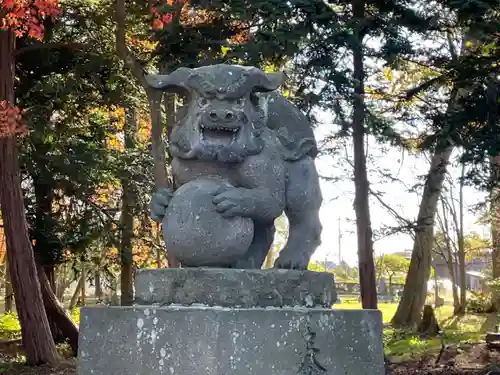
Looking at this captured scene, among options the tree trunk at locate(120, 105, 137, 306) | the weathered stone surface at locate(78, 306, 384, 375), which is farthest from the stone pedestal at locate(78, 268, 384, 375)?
the tree trunk at locate(120, 105, 137, 306)

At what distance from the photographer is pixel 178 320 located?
3127 millimetres

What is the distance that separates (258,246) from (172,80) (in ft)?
3.66

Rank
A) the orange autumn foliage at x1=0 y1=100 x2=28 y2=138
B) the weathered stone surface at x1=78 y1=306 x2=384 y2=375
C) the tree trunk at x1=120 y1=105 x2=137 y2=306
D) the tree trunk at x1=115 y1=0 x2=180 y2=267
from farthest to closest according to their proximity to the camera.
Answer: the tree trunk at x1=120 y1=105 x2=137 y2=306, the tree trunk at x1=115 y1=0 x2=180 y2=267, the orange autumn foliage at x1=0 y1=100 x2=28 y2=138, the weathered stone surface at x1=78 y1=306 x2=384 y2=375

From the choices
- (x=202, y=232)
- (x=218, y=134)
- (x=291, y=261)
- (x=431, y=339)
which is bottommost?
(x=431, y=339)

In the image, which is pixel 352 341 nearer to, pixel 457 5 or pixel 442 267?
pixel 457 5

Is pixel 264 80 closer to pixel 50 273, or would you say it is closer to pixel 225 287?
pixel 225 287

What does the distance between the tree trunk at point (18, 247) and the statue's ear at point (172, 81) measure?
7968mm

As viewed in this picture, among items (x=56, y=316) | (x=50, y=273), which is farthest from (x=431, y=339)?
(x=50, y=273)

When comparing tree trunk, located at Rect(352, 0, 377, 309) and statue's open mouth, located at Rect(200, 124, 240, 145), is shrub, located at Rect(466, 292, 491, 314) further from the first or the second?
statue's open mouth, located at Rect(200, 124, 240, 145)

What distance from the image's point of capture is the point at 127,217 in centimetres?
1579

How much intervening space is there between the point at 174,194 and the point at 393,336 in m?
12.4

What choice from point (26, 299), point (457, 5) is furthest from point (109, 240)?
point (457, 5)

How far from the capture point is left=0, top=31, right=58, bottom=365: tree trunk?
1140 cm

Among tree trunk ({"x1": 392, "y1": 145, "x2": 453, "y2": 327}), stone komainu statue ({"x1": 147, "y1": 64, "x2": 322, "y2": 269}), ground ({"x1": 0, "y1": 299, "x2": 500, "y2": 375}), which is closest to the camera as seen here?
stone komainu statue ({"x1": 147, "y1": 64, "x2": 322, "y2": 269})
